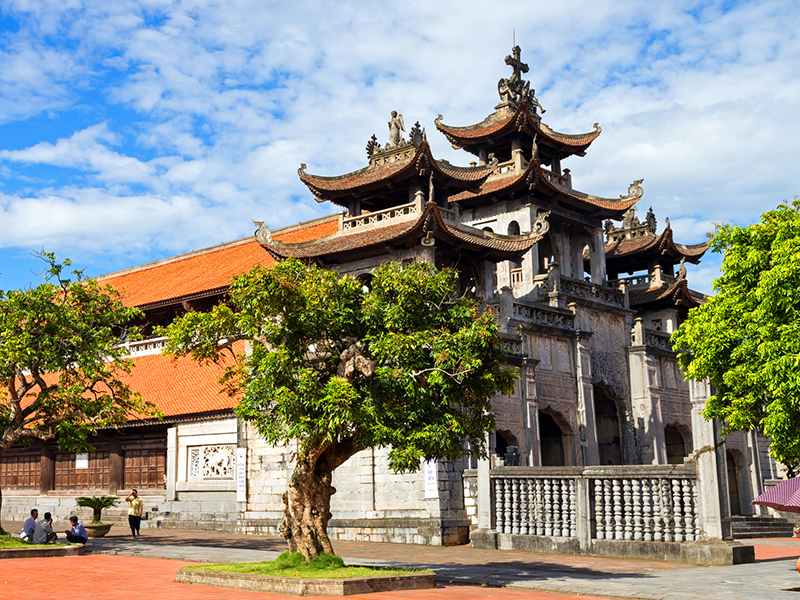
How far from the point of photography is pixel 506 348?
28984 millimetres

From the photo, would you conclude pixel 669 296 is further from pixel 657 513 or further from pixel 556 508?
pixel 657 513

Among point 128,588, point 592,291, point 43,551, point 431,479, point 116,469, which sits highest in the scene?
point 592,291

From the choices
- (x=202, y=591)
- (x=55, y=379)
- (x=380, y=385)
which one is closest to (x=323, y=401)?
(x=380, y=385)

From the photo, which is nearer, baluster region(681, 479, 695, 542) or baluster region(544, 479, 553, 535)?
baluster region(681, 479, 695, 542)

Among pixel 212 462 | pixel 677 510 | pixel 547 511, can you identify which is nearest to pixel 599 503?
pixel 547 511

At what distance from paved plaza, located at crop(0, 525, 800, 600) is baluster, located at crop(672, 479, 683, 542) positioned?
2.48 feet

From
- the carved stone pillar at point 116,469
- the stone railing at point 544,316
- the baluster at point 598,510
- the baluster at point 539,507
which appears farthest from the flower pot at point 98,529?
the baluster at point 598,510

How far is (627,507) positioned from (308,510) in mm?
8023

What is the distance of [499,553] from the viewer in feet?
70.9

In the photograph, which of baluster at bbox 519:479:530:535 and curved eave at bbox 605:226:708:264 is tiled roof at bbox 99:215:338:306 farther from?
baluster at bbox 519:479:530:535

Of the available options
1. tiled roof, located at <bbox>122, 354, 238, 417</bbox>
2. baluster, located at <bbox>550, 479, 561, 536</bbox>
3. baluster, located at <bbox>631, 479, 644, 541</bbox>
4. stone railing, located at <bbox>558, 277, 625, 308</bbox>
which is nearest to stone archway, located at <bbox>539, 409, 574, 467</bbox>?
stone railing, located at <bbox>558, 277, 625, 308</bbox>

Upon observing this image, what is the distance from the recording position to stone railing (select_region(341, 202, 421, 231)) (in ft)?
103

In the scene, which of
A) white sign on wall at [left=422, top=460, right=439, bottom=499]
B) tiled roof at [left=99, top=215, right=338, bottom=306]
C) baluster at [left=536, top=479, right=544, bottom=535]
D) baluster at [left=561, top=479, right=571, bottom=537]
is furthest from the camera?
tiled roof at [left=99, top=215, right=338, bottom=306]

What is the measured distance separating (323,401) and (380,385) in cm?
119
